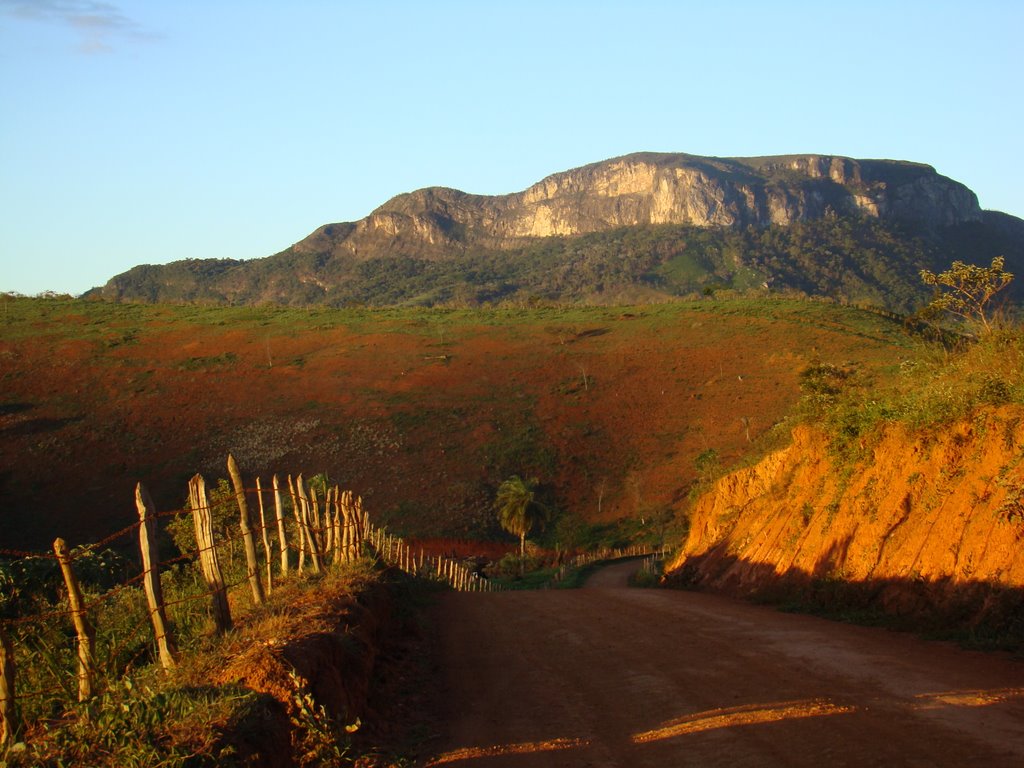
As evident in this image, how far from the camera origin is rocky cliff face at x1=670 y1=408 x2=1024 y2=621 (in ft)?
41.2

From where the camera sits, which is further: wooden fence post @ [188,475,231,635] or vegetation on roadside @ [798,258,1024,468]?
vegetation on roadside @ [798,258,1024,468]

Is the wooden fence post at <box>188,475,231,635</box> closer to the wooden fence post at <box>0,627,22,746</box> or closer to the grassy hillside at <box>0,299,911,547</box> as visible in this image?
the wooden fence post at <box>0,627,22,746</box>

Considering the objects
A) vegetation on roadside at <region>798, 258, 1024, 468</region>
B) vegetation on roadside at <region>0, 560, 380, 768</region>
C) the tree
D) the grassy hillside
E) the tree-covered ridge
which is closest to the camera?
vegetation on roadside at <region>0, 560, 380, 768</region>

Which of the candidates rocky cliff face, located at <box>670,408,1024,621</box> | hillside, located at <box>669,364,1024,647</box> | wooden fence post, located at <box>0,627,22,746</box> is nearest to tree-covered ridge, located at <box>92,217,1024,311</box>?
rocky cliff face, located at <box>670,408,1024,621</box>

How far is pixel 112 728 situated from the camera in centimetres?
644

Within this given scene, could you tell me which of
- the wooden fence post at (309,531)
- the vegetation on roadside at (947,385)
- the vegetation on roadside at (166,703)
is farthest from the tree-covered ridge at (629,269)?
the vegetation on roadside at (166,703)

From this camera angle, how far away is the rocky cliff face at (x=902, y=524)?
495 inches

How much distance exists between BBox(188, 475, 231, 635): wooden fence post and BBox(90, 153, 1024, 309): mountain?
125304mm

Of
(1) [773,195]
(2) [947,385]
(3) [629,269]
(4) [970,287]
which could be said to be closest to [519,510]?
(4) [970,287]

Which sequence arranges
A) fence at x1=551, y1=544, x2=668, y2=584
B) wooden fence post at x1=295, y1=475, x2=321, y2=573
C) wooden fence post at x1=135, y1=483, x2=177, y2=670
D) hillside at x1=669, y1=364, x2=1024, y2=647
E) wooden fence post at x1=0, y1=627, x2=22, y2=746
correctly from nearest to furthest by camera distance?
wooden fence post at x1=0, y1=627, x2=22, y2=746 → wooden fence post at x1=135, y1=483, x2=177, y2=670 → hillside at x1=669, y1=364, x2=1024, y2=647 → wooden fence post at x1=295, y1=475, x2=321, y2=573 → fence at x1=551, y1=544, x2=668, y2=584

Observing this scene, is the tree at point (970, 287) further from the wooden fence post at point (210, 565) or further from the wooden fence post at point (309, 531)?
the wooden fence post at point (210, 565)

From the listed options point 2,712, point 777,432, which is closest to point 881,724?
point 2,712

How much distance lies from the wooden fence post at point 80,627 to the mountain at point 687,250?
12807 centimetres

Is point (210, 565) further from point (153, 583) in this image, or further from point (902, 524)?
point (902, 524)
